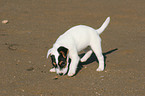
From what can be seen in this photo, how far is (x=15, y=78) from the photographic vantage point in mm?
6758

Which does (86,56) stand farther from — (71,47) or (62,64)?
(62,64)

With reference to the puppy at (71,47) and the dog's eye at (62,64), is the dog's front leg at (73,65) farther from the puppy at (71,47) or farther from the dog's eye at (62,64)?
the dog's eye at (62,64)

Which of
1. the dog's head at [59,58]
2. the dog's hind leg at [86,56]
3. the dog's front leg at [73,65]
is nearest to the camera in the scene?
the dog's head at [59,58]

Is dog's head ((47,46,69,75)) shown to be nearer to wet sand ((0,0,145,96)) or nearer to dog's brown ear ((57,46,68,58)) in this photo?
dog's brown ear ((57,46,68,58))

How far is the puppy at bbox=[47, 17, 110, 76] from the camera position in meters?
6.29

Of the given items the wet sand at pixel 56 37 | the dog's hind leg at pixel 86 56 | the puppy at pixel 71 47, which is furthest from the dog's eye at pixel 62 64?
the dog's hind leg at pixel 86 56

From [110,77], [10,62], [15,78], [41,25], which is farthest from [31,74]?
[41,25]

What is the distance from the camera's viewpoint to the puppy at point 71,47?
20.6 ft

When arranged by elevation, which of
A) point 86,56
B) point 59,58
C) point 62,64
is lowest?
point 86,56

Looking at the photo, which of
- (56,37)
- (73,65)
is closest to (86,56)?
(73,65)

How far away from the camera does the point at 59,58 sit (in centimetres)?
623

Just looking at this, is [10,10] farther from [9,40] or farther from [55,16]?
[9,40]

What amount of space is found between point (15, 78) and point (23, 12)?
8115 millimetres

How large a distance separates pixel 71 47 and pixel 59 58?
48cm
